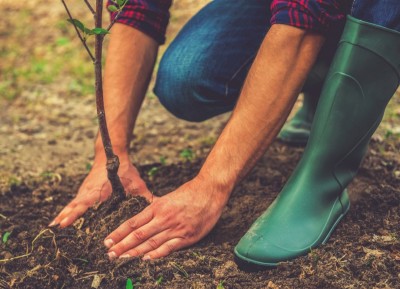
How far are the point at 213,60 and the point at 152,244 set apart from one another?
0.82m

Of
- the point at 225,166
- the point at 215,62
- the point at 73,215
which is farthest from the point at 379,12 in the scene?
Answer: the point at 73,215

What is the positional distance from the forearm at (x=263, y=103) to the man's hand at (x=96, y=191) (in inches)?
13.2

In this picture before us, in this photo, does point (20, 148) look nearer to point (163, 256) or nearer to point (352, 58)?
point (163, 256)

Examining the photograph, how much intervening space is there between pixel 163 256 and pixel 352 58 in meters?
0.79

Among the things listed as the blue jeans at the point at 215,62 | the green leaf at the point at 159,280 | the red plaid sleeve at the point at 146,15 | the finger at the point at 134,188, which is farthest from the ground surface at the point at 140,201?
the red plaid sleeve at the point at 146,15

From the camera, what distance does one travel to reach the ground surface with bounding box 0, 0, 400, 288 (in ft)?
5.37

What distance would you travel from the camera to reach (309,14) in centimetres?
163

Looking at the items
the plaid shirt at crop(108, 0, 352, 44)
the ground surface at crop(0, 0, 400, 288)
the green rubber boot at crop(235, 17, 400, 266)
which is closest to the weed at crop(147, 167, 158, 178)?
the ground surface at crop(0, 0, 400, 288)

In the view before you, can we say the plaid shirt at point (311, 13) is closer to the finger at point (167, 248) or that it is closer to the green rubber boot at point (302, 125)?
the finger at point (167, 248)

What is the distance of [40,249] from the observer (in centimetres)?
181

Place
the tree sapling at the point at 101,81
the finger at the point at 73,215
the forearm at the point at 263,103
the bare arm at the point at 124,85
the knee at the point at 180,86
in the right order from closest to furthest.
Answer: the tree sapling at the point at 101,81
the forearm at the point at 263,103
the finger at the point at 73,215
the bare arm at the point at 124,85
the knee at the point at 180,86

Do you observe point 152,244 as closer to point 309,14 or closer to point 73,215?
point 73,215

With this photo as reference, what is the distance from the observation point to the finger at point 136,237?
5.70 feet

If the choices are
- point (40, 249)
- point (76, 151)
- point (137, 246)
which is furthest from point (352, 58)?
point (76, 151)
